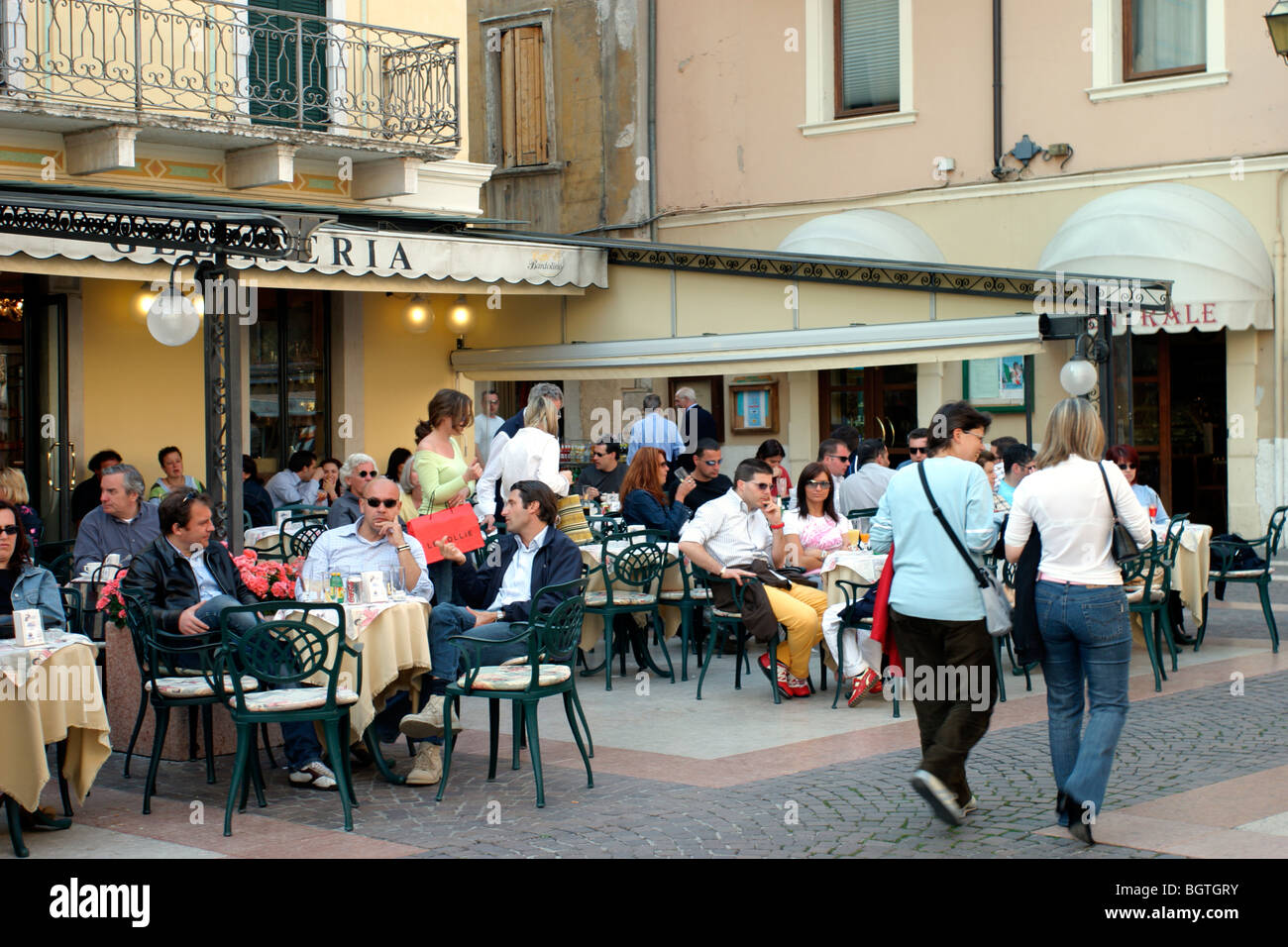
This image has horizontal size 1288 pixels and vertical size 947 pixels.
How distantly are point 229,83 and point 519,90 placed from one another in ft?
26.8

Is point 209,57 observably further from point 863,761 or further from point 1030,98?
point 863,761

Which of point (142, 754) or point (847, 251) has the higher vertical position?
point (847, 251)

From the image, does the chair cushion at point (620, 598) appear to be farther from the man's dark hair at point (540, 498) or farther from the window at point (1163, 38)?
the window at point (1163, 38)

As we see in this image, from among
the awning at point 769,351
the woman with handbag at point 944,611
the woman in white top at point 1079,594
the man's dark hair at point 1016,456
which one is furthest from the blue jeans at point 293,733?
the awning at point 769,351

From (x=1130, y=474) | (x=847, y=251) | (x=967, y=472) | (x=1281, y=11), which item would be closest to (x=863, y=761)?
(x=967, y=472)

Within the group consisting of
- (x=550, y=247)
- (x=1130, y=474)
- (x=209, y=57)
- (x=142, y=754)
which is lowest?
(x=142, y=754)

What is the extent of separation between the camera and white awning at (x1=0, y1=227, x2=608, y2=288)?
41.6ft

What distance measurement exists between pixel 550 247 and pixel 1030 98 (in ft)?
20.7

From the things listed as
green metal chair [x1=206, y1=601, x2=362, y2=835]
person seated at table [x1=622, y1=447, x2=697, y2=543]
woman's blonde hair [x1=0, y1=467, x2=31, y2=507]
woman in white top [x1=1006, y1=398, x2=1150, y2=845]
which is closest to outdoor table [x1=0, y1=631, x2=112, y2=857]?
green metal chair [x1=206, y1=601, x2=362, y2=835]

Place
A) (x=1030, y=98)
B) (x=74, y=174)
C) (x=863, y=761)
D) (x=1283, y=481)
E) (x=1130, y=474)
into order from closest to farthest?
(x=863, y=761), (x=1130, y=474), (x=74, y=174), (x=1283, y=481), (x=1030, y=98)

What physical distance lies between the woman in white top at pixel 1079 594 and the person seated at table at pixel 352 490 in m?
5.62

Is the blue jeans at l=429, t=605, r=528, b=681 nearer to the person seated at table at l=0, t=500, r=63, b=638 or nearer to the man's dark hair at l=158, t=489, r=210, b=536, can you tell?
the man's dark hair at l=158, t=489, r=210, b=536

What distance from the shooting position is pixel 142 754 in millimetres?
8086

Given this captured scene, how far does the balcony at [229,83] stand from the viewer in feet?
46.7
